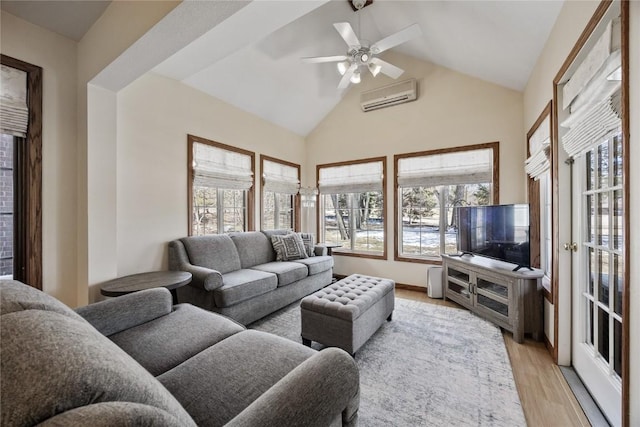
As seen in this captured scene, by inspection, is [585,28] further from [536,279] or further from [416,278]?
[416,278]

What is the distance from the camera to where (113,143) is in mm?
2469

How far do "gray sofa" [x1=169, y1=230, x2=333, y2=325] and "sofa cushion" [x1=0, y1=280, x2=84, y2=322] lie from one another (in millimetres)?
1501

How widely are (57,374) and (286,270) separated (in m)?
2.84

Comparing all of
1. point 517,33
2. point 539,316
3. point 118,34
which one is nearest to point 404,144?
point 517,33

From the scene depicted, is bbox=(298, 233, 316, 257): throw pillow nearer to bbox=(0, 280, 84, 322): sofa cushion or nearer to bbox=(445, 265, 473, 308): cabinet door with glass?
bbox=(445, 265, 473, 308): cabinet door with glass

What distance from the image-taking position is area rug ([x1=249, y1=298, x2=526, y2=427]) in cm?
165

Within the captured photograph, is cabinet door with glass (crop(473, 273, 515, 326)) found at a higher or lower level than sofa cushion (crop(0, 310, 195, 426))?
lower

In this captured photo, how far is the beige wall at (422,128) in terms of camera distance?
11.7 ft

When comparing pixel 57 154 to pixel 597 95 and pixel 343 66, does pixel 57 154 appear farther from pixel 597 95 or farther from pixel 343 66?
pixel 597 95

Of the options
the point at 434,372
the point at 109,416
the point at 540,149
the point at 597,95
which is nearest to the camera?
the point at 109,416

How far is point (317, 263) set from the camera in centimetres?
388

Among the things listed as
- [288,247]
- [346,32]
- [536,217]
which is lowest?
[288,247]

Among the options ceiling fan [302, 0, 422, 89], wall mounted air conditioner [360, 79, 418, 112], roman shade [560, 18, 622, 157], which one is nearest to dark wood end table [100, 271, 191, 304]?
ceiling fan [302, 0, 422, 89]

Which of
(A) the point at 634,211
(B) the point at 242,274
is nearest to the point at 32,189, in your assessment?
(B) the point at 242,274
